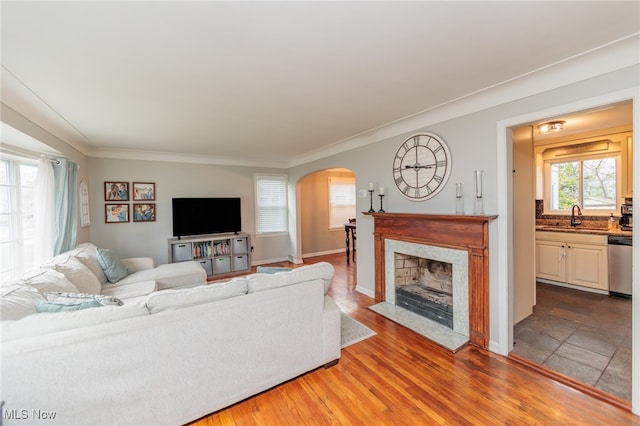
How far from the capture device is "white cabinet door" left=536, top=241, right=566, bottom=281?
4.07m

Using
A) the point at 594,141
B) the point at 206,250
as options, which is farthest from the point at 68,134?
the point at 594,141

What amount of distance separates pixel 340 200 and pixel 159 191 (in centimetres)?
446

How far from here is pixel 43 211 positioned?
9.67 feet

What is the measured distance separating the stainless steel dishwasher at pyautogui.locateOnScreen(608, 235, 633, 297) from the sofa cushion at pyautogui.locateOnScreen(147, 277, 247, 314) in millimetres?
4980

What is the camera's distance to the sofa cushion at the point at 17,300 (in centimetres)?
151

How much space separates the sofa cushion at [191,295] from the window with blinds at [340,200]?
17.8ft

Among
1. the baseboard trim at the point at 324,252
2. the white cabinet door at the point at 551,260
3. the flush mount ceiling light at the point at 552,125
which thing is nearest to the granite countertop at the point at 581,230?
the white cabinet door at the point at 551,260

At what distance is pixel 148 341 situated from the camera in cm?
156

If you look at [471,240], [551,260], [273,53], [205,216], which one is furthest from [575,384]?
[205,216]

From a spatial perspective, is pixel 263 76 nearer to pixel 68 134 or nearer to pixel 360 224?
pixel 360 224

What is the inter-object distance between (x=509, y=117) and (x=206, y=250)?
5101 mm

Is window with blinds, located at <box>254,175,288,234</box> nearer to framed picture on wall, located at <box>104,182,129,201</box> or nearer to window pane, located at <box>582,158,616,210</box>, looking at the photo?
framed picture on wall, located at <box>104,182,129,201</box>

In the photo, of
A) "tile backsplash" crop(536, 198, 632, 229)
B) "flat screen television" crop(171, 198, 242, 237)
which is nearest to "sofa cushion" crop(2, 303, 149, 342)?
"flat screen television" crop(171, 198, 242, 237)

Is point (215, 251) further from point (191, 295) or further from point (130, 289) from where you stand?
point (191, 295)
